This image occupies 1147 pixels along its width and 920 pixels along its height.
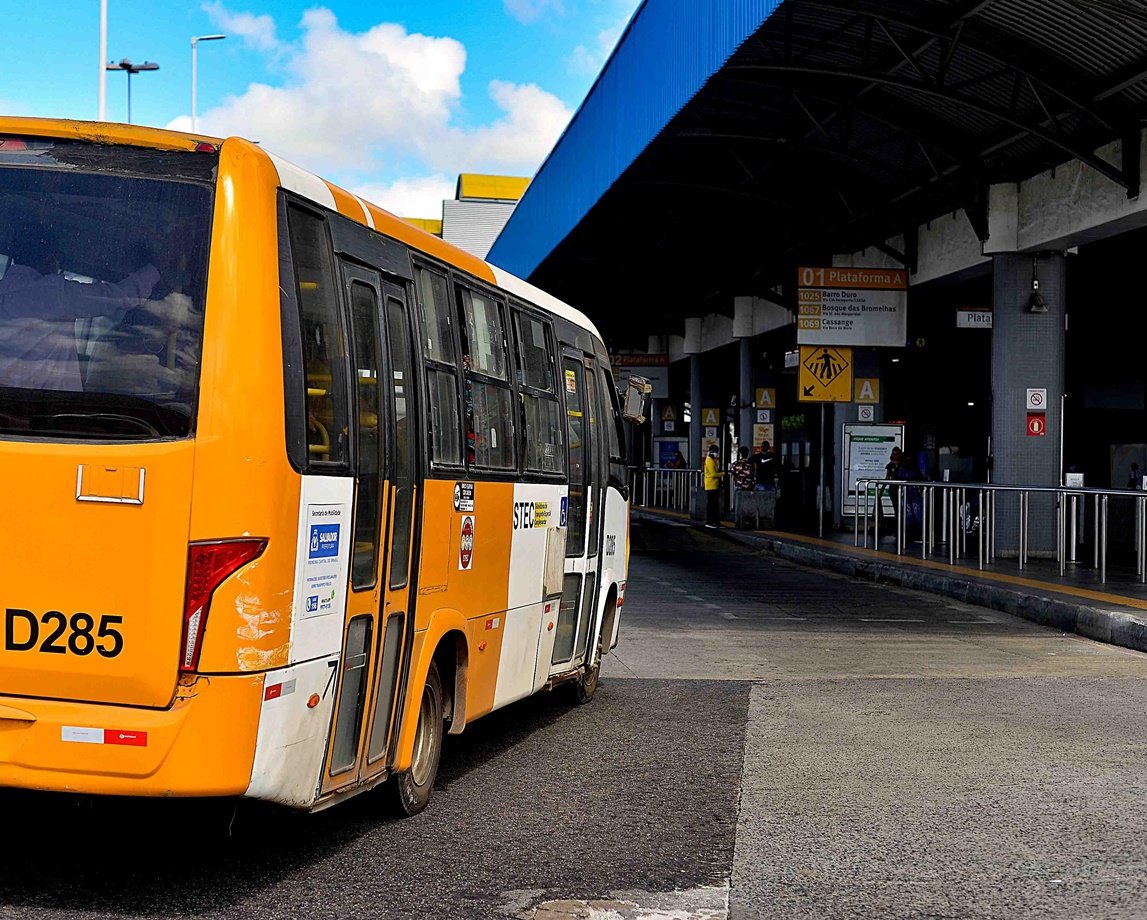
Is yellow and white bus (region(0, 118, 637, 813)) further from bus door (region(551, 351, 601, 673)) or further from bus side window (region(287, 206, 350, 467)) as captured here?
bus door (region(551, 351, 601, 673))

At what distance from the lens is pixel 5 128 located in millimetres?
5418

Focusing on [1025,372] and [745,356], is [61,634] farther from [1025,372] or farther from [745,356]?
[745,356]

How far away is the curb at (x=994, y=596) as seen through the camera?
1430 cm

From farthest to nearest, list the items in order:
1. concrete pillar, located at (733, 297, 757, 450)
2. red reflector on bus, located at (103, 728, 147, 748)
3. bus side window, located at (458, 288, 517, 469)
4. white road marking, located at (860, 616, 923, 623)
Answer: concrete pillar, located at (733, 297, 757, 450) → white road marking, located at (860, 616, 923, 623) → bus side window, located at (458, 288, 517, 469) → red reflector on bus, located at (103, 728, 147, 748)

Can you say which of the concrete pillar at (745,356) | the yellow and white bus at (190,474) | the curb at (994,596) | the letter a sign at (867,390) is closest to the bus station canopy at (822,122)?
the letter a sign at (867,390)

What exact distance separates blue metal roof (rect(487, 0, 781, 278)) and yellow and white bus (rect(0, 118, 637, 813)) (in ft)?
32.4

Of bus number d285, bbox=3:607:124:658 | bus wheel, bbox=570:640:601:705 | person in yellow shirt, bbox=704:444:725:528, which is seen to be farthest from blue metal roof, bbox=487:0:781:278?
bus number d285, bbox=3:607:124:658

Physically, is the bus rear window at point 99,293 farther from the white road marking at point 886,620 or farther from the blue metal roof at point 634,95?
the white road marking at point 886,620

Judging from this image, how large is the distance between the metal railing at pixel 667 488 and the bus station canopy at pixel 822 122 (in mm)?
9457

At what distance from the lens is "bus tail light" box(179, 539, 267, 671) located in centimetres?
500

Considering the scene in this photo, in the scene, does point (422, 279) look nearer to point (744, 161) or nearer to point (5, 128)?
point (5, 128)

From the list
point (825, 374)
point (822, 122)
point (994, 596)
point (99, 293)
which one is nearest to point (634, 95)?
point (822, 122)

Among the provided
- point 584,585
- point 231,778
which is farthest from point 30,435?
point 584,585

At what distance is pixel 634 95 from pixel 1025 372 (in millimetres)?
6929
